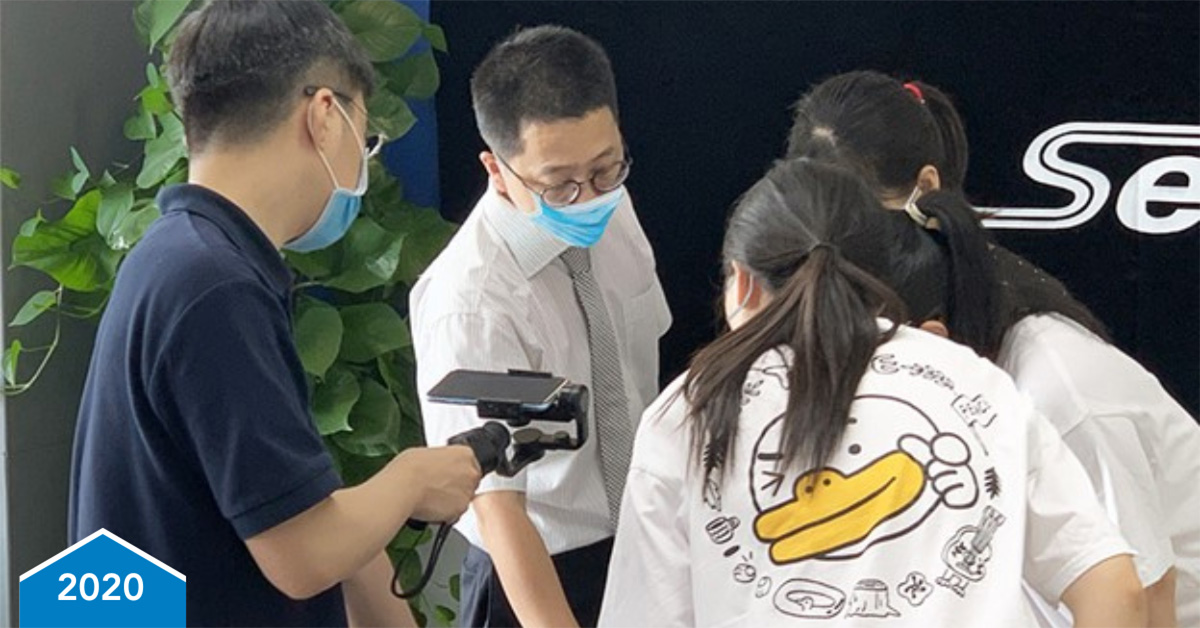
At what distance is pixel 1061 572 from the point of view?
159 centimetres

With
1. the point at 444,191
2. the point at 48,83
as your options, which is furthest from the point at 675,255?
the point at 48,83

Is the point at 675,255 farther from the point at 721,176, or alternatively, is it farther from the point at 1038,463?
the point at 1038,463

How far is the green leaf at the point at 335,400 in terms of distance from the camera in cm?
296

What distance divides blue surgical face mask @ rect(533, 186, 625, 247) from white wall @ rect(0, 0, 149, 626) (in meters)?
1.37

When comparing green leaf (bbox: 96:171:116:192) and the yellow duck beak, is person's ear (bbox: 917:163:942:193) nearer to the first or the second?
the yellow duck beak

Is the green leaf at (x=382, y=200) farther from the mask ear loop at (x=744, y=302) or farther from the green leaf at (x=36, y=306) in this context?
the mask ear loop at (x=744, y=302)

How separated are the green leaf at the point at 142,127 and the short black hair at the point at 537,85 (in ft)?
3.40

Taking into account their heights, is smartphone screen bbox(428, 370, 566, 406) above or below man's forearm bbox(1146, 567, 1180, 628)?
above

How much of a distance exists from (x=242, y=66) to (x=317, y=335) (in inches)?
56.7

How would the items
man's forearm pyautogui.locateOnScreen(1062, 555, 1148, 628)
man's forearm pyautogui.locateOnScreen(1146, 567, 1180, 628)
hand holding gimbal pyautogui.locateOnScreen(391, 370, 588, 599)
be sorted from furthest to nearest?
man's forearm pyautogui.locateOnScreen(1146, 567, 1180, 628)
hand holding gimbal pyautogui.locateOnScreen(391, 370, 588, 599)
man's forearm pyautogui.locateOnScreen(1062, 555, 1148, 628)

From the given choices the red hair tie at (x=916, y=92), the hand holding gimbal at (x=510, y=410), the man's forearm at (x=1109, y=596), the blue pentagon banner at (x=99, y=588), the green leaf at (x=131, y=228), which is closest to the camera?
the blue pentagon banner at (x=99, y=588)

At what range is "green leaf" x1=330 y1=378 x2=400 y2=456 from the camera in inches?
119

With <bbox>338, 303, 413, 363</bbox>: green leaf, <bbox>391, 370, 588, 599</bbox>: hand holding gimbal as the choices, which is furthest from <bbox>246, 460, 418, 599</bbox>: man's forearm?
<bbox>338, 303, 413, 363</bbox>: green leaf

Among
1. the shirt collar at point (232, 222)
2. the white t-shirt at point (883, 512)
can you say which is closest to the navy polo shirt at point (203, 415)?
the shirt collar at point (232, 222)
